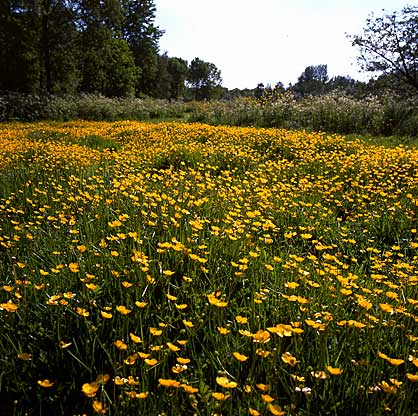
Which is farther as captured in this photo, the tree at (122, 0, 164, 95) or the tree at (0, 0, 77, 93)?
the tree at (122, 0, 164, 95)

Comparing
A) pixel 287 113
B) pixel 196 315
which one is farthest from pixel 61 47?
pixel 196 315

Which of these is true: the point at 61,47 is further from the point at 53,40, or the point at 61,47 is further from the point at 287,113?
the point at 287,113

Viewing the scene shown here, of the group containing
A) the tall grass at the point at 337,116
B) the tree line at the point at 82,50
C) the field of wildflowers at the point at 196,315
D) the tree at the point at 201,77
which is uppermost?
the tree at the point at 201,77

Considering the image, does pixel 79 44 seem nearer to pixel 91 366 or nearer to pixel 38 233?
pixel 38 233

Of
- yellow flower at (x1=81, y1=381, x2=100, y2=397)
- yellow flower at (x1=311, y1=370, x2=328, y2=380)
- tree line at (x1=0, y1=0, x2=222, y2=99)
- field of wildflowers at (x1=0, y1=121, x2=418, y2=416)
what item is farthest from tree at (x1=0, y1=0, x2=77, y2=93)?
yellow flower at (x1=311, y1=370, x2=328, y2=380)

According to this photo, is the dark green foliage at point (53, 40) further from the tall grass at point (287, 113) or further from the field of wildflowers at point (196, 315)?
the field of wildflowers at point (196, 315)

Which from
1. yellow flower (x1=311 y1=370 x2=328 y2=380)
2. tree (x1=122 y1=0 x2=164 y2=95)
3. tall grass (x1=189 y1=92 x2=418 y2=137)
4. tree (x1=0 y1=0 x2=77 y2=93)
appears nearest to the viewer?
yellow flower (x1=311 y1=370 x2=328 y2=380)

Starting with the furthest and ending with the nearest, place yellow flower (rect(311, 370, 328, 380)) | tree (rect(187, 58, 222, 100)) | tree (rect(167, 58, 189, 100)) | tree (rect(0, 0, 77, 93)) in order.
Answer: tree (rect(187, 58, 222, 100)) < tree (rect(167, 58, 189, 100)) < tree (rect(0, 0, 77, 93)) < yellow flower (rect(311, 370, 328, 380))

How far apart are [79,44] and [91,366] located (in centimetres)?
2461

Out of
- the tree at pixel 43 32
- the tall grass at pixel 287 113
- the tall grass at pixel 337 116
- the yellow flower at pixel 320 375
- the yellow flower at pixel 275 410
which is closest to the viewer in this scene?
the yellow flower at pixel 275 410

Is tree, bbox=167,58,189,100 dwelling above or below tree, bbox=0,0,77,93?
above

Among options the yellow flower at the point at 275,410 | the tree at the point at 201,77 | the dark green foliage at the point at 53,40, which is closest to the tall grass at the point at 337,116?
the yellow flower at the point at 275,410

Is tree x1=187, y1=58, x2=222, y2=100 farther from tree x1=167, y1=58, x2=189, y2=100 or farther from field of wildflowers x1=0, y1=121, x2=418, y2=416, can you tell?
field of wildflowers x1=0, y1=121, x2=418, y2=416

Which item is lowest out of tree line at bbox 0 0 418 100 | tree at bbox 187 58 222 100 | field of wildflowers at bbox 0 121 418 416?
field of wildflowers at bbox 0 121 418 416
